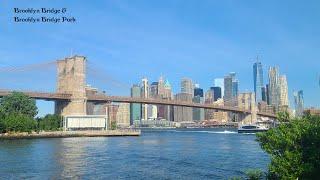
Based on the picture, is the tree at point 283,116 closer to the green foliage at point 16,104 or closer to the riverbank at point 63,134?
the riverbank at point 63,134

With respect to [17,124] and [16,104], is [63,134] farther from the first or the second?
[16,104]

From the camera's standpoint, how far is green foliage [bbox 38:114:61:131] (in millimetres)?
91700

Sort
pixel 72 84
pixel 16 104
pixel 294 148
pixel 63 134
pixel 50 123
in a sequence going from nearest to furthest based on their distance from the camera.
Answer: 1. pixel 294 148
2. pixel 63 134
3. pixel 16 104
4. pixel 50 123
5. pixel 72 84

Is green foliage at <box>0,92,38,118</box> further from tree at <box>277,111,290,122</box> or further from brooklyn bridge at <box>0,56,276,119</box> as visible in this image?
tree at <box>277,111,290,122</box>

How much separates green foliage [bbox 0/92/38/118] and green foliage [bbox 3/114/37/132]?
173 inches

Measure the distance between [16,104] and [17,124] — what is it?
9914mm

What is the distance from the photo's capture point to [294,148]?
1612cm

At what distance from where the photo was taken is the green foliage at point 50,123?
9170cm

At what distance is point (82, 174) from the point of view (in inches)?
1164

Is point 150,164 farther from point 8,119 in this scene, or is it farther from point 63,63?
point 63,63

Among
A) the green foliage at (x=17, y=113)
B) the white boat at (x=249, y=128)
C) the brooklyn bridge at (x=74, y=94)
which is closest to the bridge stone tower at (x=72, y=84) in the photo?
the brooklyn bridge at (x=74, y=94)

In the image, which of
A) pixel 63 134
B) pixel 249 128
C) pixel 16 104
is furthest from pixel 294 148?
pixel 249 128

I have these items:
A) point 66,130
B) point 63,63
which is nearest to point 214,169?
point 66,130

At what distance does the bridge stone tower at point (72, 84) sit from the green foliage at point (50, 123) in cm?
228
